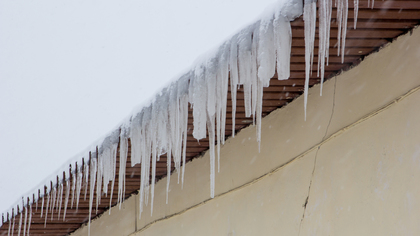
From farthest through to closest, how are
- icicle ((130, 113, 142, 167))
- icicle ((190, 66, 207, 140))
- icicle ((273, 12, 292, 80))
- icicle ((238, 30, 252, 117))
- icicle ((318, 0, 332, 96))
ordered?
1. icicle ((130, 113, 142, 167))
2. icicle ((190, 66, 207, 140))
3. icicle ((238, 30, 252, 117))
4. icicle ((273, 12, 292, 80))
5. icicle ((318, 0, 332, 96))

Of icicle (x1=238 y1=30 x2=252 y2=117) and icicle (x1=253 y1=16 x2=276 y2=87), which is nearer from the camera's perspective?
icicle (x1=253 y1=16 x2=276 y2=87)

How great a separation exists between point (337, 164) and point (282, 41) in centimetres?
103

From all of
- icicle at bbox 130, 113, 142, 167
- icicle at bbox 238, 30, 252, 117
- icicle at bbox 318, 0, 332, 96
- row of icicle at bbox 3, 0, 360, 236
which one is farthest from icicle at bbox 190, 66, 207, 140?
icicle at bbox 318, 0, 332, 96

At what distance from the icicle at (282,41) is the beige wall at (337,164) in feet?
2.07

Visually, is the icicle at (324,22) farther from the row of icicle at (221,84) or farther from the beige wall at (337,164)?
the beige wall at (337,164)

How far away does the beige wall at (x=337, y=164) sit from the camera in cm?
275

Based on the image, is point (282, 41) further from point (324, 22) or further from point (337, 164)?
point (337, 164)

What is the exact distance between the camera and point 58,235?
8.23m

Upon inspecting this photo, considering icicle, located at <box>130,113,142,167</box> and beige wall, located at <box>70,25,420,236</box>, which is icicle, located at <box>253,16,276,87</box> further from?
icicle, located at <box>130,113,142,167</box>

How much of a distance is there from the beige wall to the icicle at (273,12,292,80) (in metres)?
0.63

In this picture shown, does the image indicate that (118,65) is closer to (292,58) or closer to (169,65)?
(169,65)

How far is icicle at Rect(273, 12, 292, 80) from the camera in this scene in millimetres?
2512

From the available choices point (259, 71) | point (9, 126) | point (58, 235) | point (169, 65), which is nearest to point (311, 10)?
point (259, 71)

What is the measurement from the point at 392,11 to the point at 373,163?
85cm
